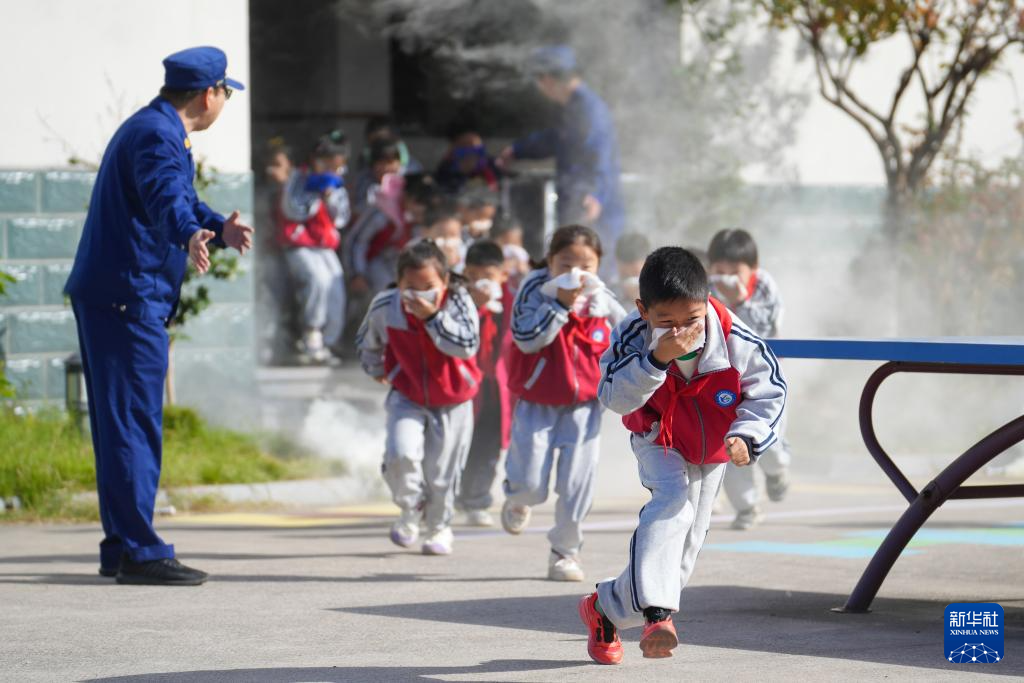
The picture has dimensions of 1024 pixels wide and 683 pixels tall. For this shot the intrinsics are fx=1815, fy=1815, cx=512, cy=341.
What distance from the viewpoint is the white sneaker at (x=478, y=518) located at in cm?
889

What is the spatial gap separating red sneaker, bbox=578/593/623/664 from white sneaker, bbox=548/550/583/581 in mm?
1692

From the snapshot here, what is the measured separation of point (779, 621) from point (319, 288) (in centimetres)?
728

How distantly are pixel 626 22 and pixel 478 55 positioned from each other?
1.55m

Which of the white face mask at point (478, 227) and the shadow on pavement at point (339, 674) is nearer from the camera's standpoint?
the shadow on pavement at point (339, 674)

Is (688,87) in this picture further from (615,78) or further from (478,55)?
(478,55)

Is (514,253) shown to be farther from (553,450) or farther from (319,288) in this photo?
(319,288)

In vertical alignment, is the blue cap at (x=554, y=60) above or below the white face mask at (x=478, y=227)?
above

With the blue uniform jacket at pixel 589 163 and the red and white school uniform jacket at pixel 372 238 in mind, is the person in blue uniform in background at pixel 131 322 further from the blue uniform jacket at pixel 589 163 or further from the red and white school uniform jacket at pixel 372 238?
the red and white school uniform jacket at pixel 372 238

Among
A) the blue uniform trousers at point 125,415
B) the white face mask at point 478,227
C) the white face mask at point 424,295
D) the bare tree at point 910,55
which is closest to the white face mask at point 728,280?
the white face mask at point 424,295

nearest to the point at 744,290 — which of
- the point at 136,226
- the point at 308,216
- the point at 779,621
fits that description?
the point at 779,621

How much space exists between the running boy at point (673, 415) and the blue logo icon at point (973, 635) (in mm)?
791

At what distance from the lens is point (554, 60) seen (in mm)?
13117

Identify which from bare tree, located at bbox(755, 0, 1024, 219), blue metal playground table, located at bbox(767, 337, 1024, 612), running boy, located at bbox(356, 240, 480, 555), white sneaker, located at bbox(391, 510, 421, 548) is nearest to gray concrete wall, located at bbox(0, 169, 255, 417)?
running boy, located at bbox(356, 240, 480, 555)

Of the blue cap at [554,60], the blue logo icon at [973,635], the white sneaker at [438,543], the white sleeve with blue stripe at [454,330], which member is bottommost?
the white sneaker at [438,543]
